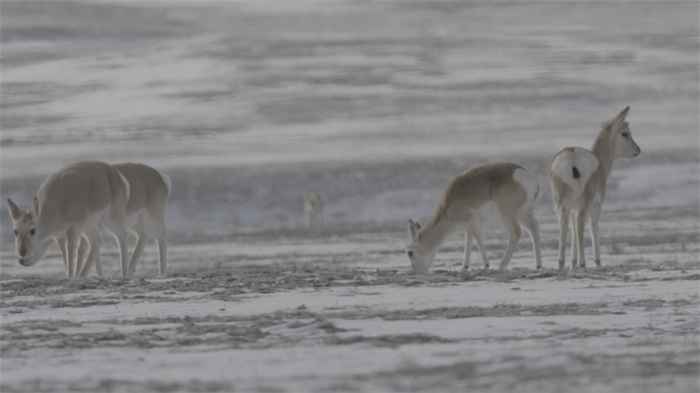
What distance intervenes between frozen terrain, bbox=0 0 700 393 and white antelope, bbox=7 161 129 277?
0.81 meters

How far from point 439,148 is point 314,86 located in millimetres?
20416

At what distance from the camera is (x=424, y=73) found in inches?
2692

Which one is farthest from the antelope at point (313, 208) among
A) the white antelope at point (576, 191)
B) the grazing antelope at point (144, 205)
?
the white antelope at point (576, 191)

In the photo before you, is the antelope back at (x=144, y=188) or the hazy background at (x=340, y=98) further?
the hazy background at (x=340, y=98)

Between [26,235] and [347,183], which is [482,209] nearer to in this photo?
[26,235]

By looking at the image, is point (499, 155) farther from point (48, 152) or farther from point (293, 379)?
point (293, 379)

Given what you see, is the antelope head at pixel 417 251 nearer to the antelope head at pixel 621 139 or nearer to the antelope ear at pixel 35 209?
the antelope head at pixel 621 139

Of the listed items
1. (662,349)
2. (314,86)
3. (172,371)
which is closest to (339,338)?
(172,371)

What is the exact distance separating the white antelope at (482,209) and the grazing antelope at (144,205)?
11.0 feet

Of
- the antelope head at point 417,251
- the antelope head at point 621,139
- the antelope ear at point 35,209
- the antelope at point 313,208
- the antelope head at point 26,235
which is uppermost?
the antelope head at point 621,139

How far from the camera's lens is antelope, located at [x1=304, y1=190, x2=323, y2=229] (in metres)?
31.0

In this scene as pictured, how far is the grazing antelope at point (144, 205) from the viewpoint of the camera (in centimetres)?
1709

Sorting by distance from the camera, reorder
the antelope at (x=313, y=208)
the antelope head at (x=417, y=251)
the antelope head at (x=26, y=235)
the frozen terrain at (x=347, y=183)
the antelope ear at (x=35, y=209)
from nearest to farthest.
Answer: the frozen terrain at (x=347, y=183)
the antelope ear at (x=35, y=209)
the antelope head at (x=26, y=235)
the antelope head at (x=417, y=251)
the antelope at (x=313, y=208)

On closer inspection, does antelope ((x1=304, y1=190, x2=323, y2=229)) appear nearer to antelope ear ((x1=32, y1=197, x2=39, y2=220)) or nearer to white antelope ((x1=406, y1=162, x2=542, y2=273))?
white antelope ((x1=406, y1=162, x2=542, y2=273))
